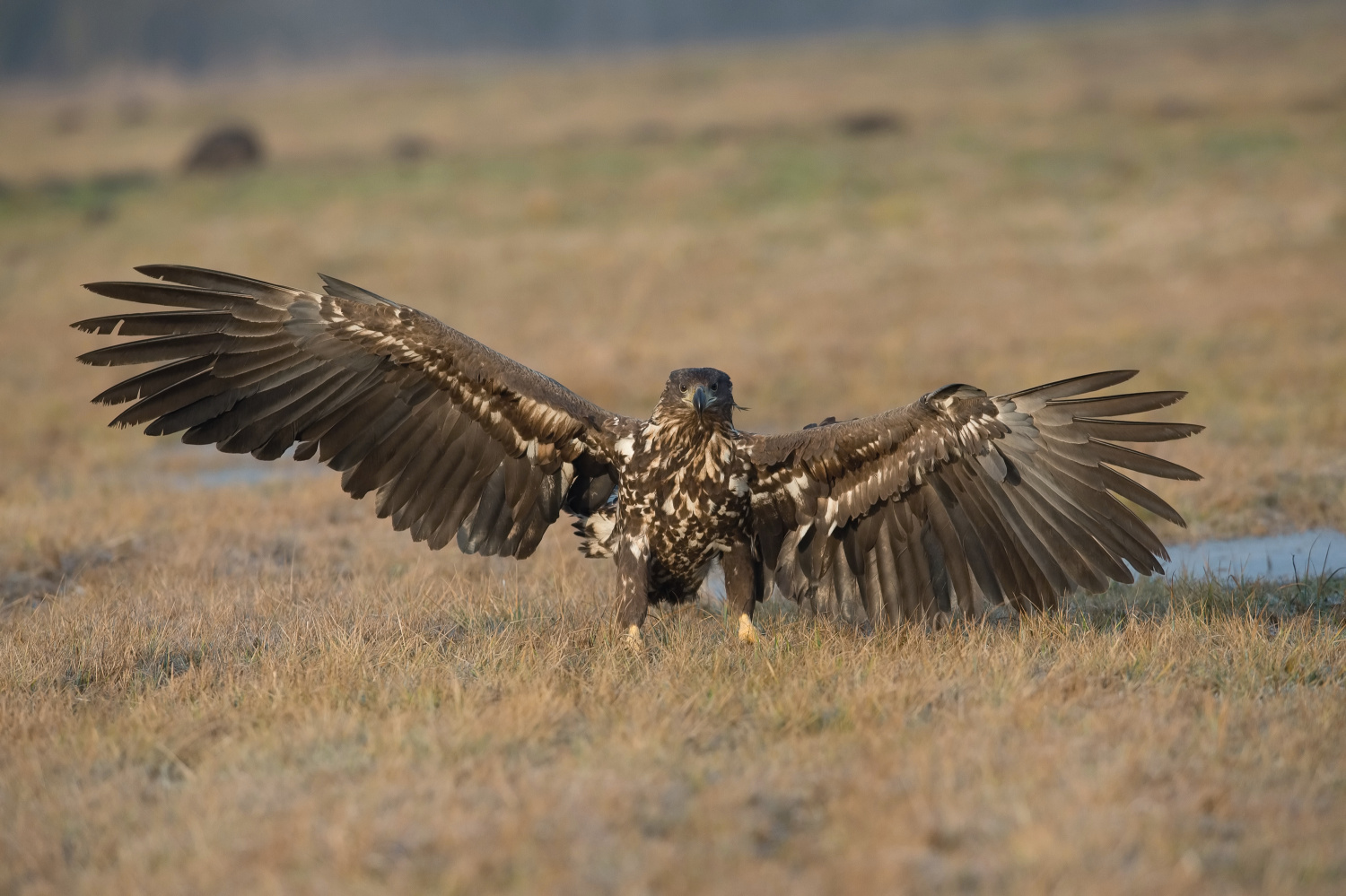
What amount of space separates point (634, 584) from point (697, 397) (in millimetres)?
974

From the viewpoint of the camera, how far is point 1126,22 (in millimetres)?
107312

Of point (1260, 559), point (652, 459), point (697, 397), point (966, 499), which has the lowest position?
point (1260, 559)

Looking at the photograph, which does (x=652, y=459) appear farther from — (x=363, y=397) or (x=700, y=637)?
(x=363, y=397)

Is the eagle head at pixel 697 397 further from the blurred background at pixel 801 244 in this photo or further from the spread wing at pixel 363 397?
the blurred background at pixel 801 244

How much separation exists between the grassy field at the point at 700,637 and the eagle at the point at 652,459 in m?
0.32

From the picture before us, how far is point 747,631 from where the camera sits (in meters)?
6.05

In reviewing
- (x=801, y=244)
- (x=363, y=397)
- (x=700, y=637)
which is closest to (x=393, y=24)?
(x=801, y=244)

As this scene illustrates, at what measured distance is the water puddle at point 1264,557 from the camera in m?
7.23

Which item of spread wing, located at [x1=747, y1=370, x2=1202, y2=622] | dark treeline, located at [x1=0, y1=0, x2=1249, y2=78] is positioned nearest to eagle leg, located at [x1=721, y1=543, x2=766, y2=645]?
spread wing, located at [x1=747, y1=370, x2=1202, y2=622]

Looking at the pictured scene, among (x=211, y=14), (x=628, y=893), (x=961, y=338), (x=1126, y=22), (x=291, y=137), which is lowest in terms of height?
(x=628, y=893)

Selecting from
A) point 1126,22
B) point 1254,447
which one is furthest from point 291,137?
point 1126,22

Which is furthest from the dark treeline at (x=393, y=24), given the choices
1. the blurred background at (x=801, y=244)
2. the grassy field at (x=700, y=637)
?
the grassy field at (x=700, y=637)

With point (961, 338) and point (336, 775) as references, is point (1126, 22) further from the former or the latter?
point (336, 775)

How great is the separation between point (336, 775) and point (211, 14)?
200 m
